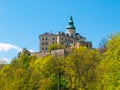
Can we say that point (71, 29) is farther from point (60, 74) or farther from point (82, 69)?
point (82, 69)

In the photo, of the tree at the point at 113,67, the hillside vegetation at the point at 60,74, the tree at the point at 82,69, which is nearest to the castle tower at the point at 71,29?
the hillside vegetation at the point at 60,74

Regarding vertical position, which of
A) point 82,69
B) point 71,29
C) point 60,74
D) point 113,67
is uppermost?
point 71,29

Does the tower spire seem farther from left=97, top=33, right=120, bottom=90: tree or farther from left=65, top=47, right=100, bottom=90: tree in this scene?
left=97, top=33, right=120, bottom=90: tree

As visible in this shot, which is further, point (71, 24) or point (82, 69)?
point (71, 24)

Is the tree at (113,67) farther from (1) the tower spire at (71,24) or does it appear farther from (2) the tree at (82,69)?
(1) the tower spire at (71,24)

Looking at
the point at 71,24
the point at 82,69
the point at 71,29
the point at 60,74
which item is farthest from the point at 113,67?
the point at 71,24

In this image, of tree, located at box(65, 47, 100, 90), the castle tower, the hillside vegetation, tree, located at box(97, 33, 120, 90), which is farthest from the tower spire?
tree, located at box(97, 33, 120, 90)

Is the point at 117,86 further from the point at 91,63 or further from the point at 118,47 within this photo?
the point at 91,63

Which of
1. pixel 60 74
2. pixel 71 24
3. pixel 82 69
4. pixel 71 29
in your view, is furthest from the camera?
pixel 71 24

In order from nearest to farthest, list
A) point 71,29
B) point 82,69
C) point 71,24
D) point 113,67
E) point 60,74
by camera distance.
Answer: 1. point 113,67
2. point 82,69
3. point 60,74
4. point 71,29
5. point 71,24

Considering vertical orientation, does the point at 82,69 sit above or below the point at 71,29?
below

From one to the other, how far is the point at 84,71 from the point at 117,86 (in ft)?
94.3

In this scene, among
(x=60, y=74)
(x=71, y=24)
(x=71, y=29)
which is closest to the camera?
(x=60, y=74)

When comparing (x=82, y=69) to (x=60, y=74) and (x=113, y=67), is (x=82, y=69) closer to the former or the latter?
(x=60, y=74)
